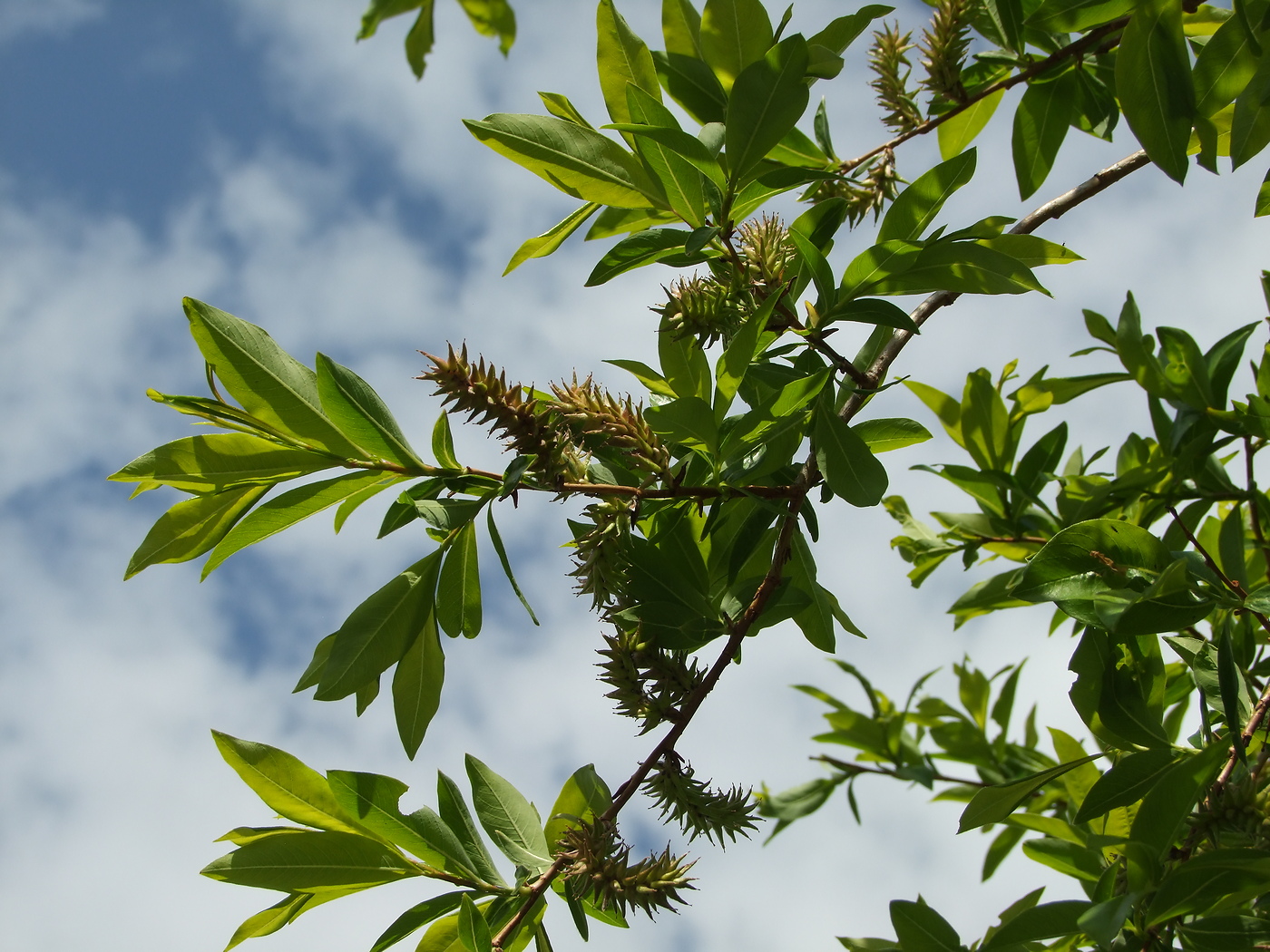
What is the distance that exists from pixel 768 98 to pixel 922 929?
1.53m

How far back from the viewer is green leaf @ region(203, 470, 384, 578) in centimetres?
156

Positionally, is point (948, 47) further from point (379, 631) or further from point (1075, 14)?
point (379, 631)

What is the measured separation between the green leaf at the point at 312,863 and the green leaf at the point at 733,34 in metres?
1.56

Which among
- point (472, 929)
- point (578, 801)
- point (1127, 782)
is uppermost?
point (578, 801)

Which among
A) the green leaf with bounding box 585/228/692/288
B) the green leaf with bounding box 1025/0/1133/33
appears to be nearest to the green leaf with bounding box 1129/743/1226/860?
the green leaf with bounding box 585/228/692/288

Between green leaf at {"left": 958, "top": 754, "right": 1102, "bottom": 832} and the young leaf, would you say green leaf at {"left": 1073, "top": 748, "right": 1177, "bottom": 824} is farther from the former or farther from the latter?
the young leaf

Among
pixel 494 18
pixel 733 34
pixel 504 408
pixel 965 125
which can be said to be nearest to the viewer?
pixel 494 18

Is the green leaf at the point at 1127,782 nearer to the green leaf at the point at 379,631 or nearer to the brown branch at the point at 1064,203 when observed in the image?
the brown branch at the point at 1064,203

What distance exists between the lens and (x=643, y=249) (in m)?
1.55

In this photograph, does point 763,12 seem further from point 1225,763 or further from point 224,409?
point 1225,763

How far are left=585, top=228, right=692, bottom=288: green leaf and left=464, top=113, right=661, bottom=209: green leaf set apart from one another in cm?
7

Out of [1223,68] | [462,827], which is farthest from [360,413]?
[1223,68]

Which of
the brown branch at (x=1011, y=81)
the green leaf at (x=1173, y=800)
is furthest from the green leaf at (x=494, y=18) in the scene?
the green leaf at (x=1173, y=800)

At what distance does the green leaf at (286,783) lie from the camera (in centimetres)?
153
